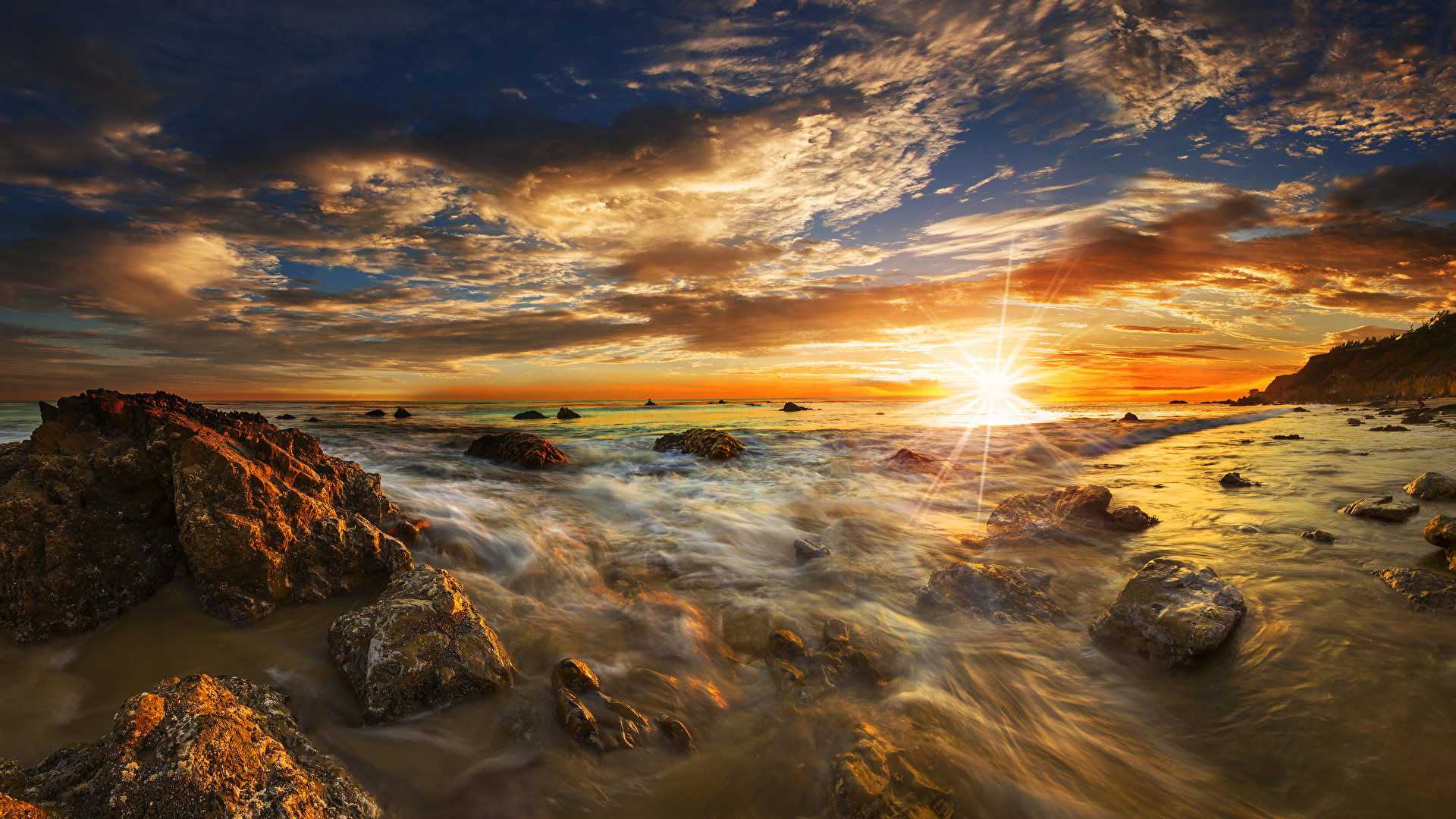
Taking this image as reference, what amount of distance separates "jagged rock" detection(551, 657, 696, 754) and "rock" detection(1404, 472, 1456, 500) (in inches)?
410

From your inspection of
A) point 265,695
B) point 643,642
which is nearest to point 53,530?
point 265,695

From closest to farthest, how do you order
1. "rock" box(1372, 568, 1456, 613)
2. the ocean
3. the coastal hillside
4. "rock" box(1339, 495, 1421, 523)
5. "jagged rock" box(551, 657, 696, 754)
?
the ocean, "jagged rock" box(551, 657, 696, 754), "rock" box(1372, 568, 1456, 613), "rock" box(1339, 495, 1421, 523), the coastal hillside

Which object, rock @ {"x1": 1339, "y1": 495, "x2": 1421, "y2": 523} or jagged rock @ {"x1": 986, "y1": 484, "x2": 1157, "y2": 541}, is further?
jagged rock @ {"x1": 986, "y1": 484, "x2": 1157, "y2": 541}

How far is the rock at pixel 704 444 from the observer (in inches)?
580

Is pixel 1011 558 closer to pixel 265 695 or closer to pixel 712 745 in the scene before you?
pixel 712 745

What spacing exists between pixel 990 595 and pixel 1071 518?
121 inches

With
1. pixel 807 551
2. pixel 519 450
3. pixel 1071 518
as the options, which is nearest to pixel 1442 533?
pixel 1071 518

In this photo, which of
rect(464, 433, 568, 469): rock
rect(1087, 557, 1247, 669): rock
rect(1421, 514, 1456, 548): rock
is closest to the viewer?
rect(1087, 557, 1247, 669): rock

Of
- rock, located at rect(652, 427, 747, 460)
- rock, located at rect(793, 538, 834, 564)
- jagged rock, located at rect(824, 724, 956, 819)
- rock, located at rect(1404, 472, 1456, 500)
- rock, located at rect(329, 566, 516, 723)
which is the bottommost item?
jagged rock, located at rect(824, 724, 956, 819)

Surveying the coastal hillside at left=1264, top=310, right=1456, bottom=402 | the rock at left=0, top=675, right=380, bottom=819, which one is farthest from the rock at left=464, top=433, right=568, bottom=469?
the coastal hillside at left=1264, top=310, right=1456, bottom=402

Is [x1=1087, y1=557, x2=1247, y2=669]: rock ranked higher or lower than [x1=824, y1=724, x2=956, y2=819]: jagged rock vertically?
higher

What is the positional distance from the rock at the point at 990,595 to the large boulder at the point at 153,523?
5535 mm

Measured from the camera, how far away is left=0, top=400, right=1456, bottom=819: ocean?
3.07 m

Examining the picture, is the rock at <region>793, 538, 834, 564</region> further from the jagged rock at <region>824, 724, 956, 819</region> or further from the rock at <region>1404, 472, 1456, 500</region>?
the rock at <region>1404, 472, 1456, 500</region>
